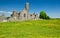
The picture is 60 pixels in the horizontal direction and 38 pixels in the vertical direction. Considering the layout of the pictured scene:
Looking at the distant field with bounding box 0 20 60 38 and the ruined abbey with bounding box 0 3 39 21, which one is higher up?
the ruined abbey with bounding box 0 3 39 21

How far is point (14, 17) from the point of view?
11875 centimetres

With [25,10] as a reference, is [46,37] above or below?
below

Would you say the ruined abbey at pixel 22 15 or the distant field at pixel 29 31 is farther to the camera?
the ruined abbey at pixel 22 15

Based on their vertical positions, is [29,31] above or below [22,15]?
below

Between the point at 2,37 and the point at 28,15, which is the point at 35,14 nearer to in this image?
the point at 28,15

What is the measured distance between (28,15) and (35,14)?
6046mm

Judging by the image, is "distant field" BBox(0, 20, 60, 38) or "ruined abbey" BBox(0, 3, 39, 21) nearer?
"distant field" BBox(0, 20, 60, 38)

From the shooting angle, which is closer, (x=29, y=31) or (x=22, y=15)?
(x=29, y=31)

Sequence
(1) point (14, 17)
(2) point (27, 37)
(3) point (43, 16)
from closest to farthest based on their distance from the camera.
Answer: (2) point (27, 37)
(1) point (14, 17)
(3) point (43, 16)

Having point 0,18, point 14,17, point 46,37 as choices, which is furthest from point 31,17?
point 46,37

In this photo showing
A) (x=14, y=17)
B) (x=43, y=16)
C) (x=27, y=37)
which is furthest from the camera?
(x=43, y=16)

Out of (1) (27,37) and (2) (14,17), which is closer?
(1) (27,37)

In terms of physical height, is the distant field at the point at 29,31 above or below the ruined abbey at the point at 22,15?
below

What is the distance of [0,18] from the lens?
123750 mm
